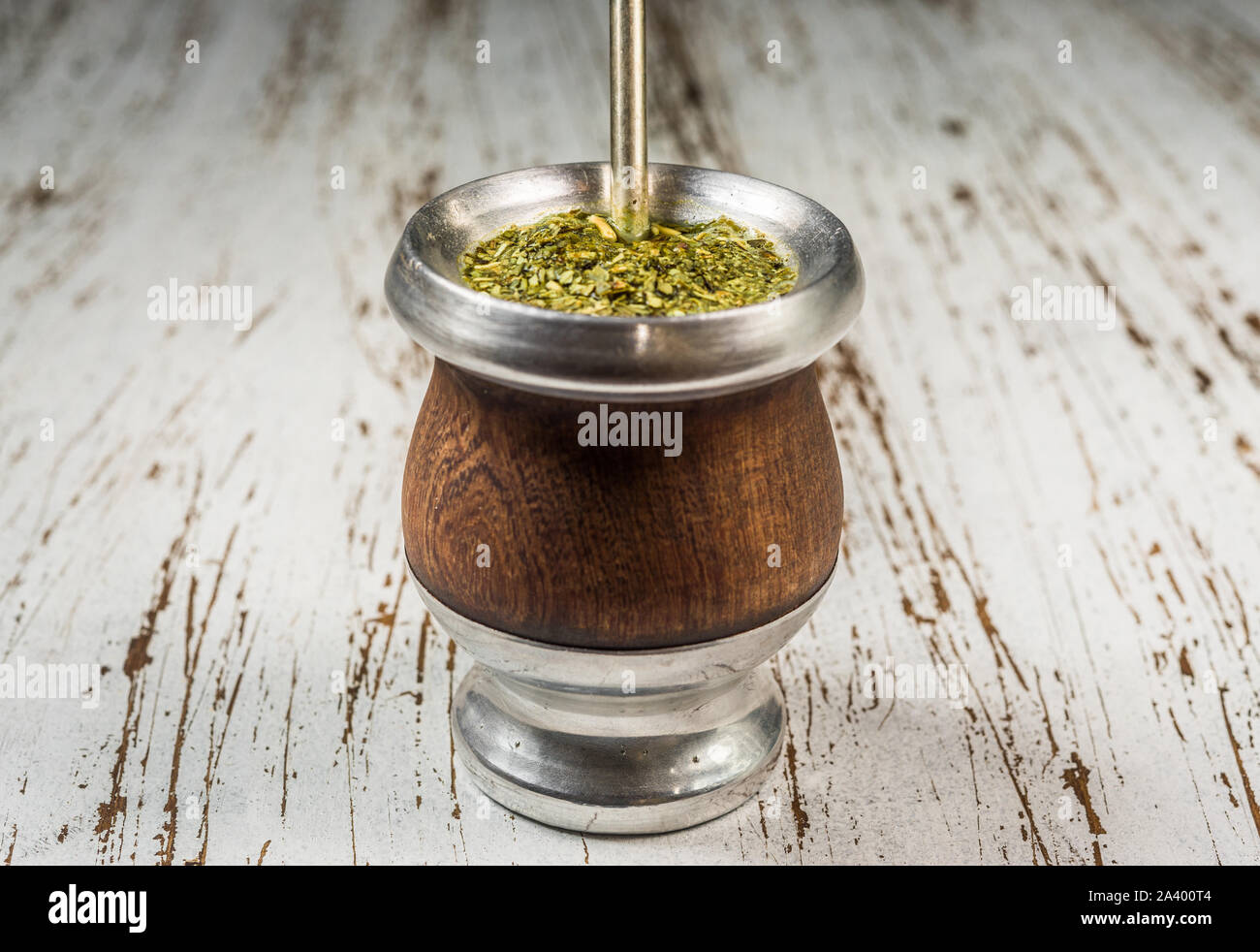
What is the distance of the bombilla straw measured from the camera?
116 centimetres

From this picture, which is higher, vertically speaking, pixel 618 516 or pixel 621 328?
pixel 621 328

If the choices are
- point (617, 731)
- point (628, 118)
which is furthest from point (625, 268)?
point (617, 731)

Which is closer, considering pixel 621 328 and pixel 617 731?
pixel 621 328

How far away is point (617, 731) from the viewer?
1224 millimetres

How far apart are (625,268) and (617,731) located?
389mm

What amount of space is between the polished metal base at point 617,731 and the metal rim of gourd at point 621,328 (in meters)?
0.23

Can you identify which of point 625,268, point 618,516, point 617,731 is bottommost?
point 617,731

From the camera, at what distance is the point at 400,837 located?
122 cm

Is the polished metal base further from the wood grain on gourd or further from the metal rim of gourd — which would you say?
the metal rim of gourd

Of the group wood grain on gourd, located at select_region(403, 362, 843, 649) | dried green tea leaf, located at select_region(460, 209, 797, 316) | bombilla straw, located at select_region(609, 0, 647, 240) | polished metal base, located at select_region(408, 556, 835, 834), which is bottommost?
polished metal base, located at select_region(408, 556, 835, 834)

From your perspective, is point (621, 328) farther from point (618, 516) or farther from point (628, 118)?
point (628, 118)

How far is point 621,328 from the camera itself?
3.31 feet

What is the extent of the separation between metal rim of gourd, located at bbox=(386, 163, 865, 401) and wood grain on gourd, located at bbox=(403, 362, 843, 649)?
0.05 meters

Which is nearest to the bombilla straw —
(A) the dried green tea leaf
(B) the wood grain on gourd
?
(A) the dried green tea leaf
